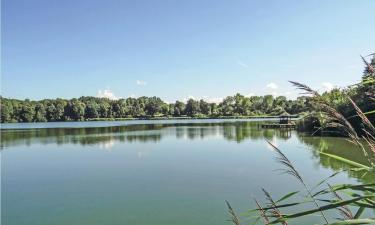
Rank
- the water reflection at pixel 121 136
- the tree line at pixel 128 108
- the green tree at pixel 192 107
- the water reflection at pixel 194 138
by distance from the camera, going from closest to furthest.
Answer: the water reflection at pixel 194 138, the water reflection at pixel 121 136, the tree line at pixel 128 108, the green tree at pixel 192 107

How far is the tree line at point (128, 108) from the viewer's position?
379 ft

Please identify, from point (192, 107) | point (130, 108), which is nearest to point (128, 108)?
point (130, 108)

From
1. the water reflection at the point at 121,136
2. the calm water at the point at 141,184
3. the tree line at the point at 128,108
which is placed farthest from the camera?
the tree line at the point at 128,108

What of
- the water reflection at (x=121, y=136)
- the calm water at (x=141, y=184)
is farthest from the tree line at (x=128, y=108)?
the calm water at (x=141, y=184)

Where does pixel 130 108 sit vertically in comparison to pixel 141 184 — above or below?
above

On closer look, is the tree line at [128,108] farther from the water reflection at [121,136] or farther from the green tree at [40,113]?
the water reflection at [121,136]

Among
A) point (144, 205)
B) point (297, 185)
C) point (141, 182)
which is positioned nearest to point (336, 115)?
point (144, 205)

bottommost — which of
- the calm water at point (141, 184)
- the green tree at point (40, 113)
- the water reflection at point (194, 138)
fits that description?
the calm water at point (141, 184)

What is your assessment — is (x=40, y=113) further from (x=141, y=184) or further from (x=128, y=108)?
(x=141, y=184)

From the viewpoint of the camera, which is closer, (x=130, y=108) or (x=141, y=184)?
(x=141, y=184)

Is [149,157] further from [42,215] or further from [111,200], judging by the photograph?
[42,215]

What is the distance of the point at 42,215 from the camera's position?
1070 cm

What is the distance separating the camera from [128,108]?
5310 inches

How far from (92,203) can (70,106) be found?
11805cm
